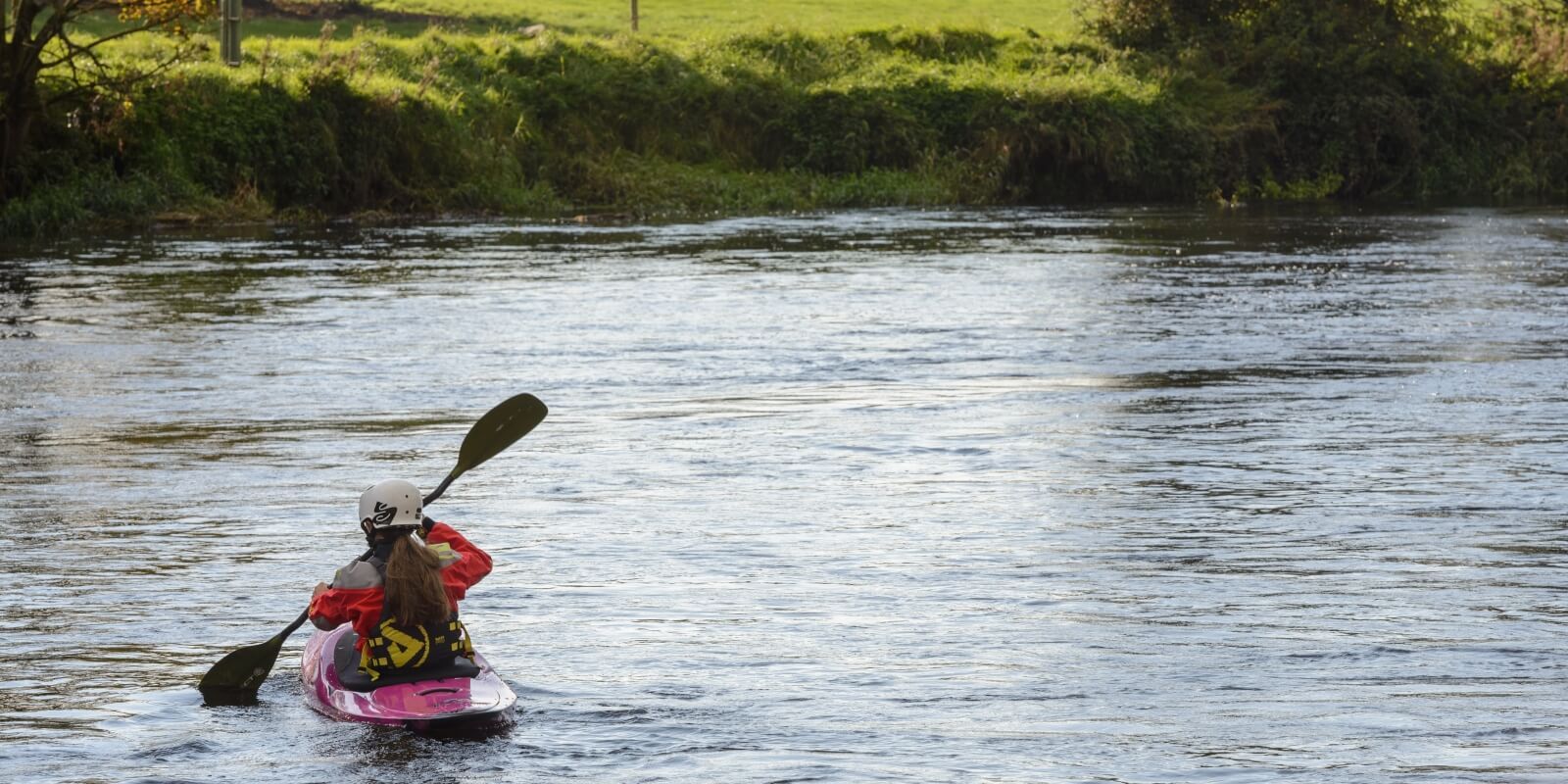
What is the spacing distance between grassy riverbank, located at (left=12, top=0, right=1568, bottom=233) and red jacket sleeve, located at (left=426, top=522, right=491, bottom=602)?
2584 cm

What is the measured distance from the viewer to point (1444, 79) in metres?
46.1

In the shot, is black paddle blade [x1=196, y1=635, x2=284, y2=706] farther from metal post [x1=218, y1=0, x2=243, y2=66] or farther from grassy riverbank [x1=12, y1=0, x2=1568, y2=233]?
metal post [x1=218, y1=0, x2=243, y2=66]

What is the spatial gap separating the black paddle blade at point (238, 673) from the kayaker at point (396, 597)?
1.94 ft

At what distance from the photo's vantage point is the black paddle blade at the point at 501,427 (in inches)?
390

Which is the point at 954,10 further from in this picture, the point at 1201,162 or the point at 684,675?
the point at 684,675

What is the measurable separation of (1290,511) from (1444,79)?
35855 millimetres

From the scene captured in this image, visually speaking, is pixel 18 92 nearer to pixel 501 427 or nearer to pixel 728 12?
pixel 501 427

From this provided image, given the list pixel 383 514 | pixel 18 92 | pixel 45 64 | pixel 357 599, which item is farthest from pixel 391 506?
pixel 18 92

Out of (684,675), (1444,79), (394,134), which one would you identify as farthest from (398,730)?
(1444,79)

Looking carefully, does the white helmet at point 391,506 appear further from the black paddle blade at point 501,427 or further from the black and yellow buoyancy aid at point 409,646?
the black paddle blade at point 501,427

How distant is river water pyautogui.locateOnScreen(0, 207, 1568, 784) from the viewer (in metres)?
8.38

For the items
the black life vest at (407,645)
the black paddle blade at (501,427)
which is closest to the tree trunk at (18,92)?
the black paddle blade at (501,427)

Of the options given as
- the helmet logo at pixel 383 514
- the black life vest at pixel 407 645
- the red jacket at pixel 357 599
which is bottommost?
the black life vest at pixel 407 645

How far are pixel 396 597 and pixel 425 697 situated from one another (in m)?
0.40
